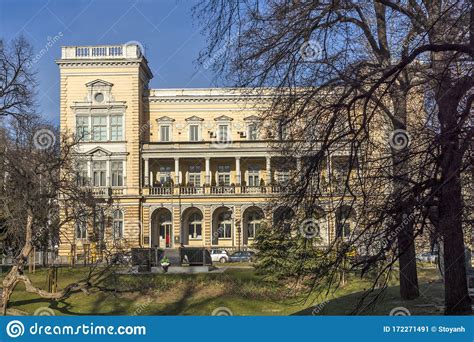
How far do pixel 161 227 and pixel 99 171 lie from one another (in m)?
7.75

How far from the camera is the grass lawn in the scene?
1944cm

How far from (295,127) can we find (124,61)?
43485mm

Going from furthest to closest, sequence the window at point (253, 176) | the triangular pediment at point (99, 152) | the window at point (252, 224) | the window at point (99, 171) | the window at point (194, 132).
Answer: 1. the window at point (194, 132)
2. the window at point (253, 176)
3. the window at point (99, 171)
4. the triangular pediment at point (99, 152)
5. the window at point (252, 224)

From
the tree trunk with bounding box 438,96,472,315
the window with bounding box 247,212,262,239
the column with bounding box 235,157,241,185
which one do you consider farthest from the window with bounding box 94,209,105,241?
the column with bounding box 235,157,241,185

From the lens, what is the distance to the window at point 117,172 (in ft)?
179

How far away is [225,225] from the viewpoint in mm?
55438

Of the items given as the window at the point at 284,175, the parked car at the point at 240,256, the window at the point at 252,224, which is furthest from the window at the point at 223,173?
the window at the point at 284,175

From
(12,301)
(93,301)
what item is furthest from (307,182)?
(12,301)

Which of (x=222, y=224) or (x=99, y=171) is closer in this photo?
(x=99, y=171)

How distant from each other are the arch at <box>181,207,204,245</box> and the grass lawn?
29.3 m

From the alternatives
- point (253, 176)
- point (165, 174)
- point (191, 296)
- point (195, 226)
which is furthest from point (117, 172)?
point (191, 296)

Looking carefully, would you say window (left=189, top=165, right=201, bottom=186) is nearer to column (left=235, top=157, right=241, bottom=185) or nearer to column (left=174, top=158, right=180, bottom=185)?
column (left=174, top=158, right=180, bottom=185)

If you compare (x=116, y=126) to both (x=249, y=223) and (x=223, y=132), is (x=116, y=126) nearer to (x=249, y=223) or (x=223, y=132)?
(x=223, y=132)

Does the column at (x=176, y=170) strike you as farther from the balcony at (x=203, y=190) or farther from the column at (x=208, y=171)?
the column at (x=208, y=171)
